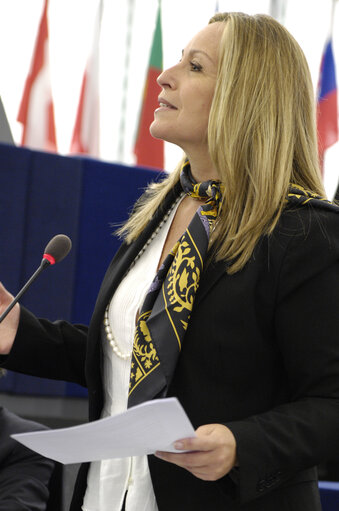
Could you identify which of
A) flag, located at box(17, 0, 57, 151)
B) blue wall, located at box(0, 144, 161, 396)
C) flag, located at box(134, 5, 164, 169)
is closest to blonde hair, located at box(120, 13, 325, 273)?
blue wall, located at box(0, 144, 161, 396)

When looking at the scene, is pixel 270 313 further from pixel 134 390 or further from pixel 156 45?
pixel 156 45

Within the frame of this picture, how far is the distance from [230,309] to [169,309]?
0.33 feet

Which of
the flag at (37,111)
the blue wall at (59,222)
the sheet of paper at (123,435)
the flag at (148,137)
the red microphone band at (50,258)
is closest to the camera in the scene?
the sheet of paper at (123,435)

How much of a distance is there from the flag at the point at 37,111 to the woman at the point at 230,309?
359 cm

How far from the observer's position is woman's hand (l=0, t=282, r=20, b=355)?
4.76 feet

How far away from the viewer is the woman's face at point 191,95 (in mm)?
1402

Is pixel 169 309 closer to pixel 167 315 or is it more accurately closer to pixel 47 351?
pixel 167 315

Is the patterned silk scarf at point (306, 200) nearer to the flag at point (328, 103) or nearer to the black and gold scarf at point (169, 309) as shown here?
the black and gold scarf at point (169, 309)

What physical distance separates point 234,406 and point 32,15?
4624 millimetres

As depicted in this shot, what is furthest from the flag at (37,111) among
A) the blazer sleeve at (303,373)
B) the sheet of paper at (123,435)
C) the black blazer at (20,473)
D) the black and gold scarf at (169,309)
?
the sheet of paper at (123,435)

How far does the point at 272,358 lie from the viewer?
1.20 m

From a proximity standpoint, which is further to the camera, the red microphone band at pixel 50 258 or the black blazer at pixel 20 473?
the black blazer at pixel 20 473

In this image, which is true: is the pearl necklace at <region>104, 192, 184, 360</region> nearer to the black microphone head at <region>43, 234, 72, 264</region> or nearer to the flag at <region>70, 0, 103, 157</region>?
the black microphone head at <region>43, 234, 72, 264</region>

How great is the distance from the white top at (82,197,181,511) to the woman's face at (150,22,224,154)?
0.64ft
